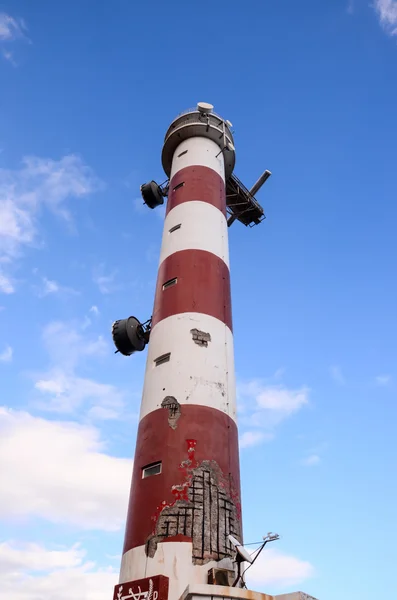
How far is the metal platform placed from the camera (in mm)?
28438

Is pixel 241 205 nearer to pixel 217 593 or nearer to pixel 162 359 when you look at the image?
pixel 162 359

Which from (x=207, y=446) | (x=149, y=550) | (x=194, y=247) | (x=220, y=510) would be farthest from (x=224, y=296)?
(x=149, y=550)

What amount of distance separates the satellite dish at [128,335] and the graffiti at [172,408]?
18.8 feet

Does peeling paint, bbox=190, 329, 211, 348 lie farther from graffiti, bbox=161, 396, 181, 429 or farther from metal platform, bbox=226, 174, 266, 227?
metal platform, bbox=226, 174, 266, 227

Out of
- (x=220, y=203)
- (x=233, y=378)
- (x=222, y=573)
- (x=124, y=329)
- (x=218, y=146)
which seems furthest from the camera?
(x=218, y=146)

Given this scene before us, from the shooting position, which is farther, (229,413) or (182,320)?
(182,320)

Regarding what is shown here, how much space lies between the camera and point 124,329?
20609mm

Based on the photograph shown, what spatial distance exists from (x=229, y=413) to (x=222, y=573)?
15.1 ft

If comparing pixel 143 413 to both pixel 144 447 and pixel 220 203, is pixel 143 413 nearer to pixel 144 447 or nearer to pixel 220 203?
pixel 144 447

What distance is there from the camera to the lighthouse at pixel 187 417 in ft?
41.4

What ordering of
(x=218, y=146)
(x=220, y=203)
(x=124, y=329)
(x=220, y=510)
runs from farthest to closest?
(x=218, y=146)
(x=220, y=203)
(x=124, y=329)
(x=220, y=510)

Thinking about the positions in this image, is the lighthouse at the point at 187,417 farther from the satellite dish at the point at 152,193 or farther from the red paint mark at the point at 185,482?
the satellite dish at the point at 152,193

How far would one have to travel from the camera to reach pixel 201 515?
13195 millimetres

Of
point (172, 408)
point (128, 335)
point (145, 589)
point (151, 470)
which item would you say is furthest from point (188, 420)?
point (128, 335)
